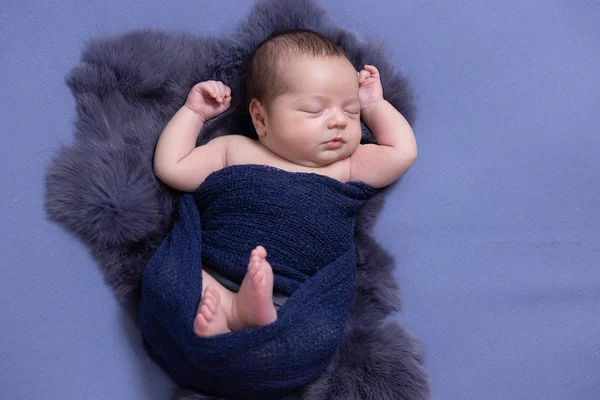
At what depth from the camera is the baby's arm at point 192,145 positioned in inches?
54.4

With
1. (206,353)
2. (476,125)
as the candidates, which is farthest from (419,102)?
(206,353)

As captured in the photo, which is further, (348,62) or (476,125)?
(476,125)

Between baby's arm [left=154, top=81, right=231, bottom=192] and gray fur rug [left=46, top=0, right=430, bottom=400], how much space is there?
32mm

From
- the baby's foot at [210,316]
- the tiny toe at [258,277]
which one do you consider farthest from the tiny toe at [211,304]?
the tiny toe at [258,277]

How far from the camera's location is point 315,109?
4.39 feet

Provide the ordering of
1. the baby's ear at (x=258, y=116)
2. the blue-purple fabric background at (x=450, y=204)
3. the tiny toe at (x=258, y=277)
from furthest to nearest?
the baby's ear at (x=258, y=116), the blue-purple fabric background at (x=450, y=204), the tiny toe at (x=258, y=277)

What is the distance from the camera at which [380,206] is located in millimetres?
1476

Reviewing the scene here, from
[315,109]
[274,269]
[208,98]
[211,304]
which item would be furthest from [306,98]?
[211,304]

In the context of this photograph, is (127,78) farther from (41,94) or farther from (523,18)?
(523,18)

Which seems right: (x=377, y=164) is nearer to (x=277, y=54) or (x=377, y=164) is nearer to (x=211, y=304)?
(x=277, y=54)

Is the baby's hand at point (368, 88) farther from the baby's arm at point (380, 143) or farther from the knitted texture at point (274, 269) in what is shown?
the knitted texture at point (274, 269)

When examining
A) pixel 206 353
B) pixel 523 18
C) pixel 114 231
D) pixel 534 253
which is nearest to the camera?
pixel 206 353

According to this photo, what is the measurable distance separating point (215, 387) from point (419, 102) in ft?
2.66

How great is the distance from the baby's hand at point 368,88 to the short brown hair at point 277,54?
8 cm
